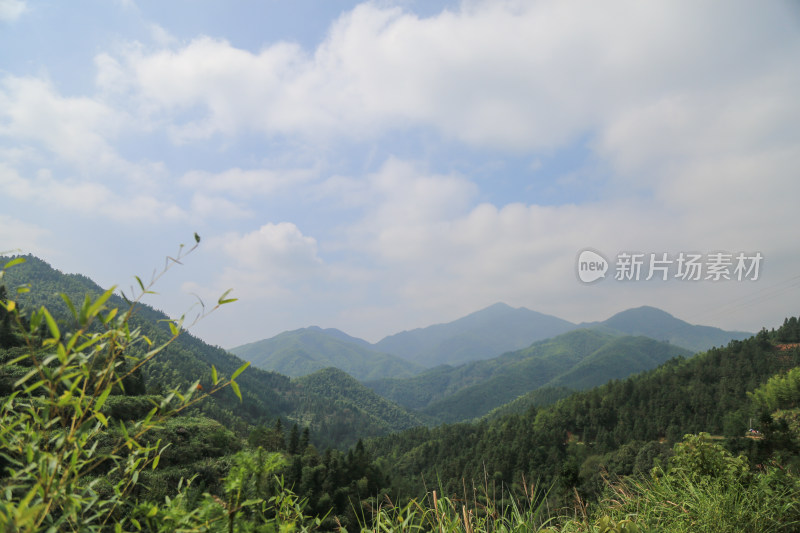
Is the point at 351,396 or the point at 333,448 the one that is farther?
the point at 351,396

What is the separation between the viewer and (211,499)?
60.8 inches

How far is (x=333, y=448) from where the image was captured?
8406 cm

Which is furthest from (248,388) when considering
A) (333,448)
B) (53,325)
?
(53,325)

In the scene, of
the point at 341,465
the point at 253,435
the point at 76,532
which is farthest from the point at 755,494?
the point at 253,435

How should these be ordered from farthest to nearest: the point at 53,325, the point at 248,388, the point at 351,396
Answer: the point at 351,396 → the point at 248,388 → the point at 53,325

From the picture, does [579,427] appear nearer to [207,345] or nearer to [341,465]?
[341,465]

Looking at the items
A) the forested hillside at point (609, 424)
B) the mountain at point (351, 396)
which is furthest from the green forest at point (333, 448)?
the mountain at point (351, 396)

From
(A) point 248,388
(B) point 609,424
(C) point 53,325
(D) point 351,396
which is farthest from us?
(D) point 351,396

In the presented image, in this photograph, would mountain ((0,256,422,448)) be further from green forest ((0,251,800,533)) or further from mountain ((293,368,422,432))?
mountain ((293,368,422,432))

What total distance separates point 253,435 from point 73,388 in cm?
3827

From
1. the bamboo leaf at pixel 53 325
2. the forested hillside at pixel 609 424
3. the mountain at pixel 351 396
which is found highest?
the bamboo leaf at pixel 53 325

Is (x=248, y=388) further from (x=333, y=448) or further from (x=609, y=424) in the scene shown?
(x=609, y=424)

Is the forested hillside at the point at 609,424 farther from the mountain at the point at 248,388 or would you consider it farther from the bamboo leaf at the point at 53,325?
the bamboo leaf at the point at 53,325

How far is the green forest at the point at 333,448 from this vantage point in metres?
1.37
